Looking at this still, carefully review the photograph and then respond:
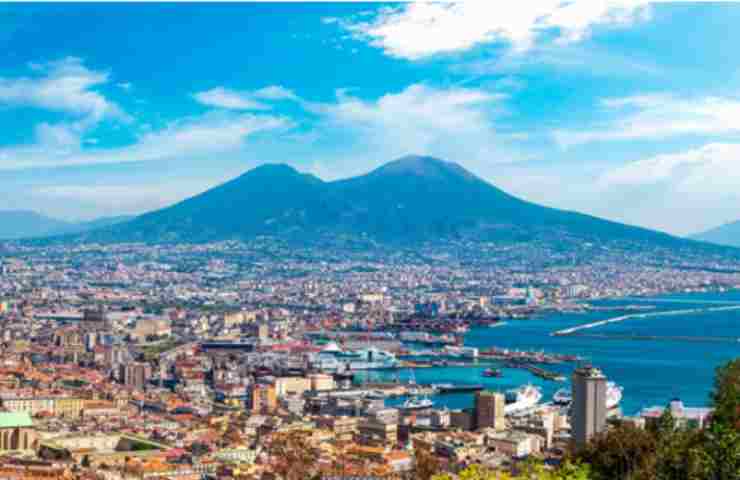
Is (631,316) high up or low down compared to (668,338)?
up

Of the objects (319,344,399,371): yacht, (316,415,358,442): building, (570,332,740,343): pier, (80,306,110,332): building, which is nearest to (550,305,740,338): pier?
(570,332,740,343): pier

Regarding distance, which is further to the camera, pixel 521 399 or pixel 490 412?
pixel 521 399

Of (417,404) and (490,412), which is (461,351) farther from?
(490,412)

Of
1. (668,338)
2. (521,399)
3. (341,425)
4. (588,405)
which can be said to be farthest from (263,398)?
(668,338)

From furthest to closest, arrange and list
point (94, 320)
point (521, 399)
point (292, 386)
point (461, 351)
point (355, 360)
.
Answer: point (94, 320) → point (461, 351) → point (355, 360) → point (292, 386) → point (521, 399)

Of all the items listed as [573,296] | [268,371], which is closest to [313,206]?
[573,296]

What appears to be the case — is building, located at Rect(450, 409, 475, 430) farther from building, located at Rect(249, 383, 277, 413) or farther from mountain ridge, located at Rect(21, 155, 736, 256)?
mountain ridge, located at Rect(21, 155, 736, 256)

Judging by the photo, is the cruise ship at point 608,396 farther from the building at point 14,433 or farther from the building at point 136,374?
the building at point 136,374
